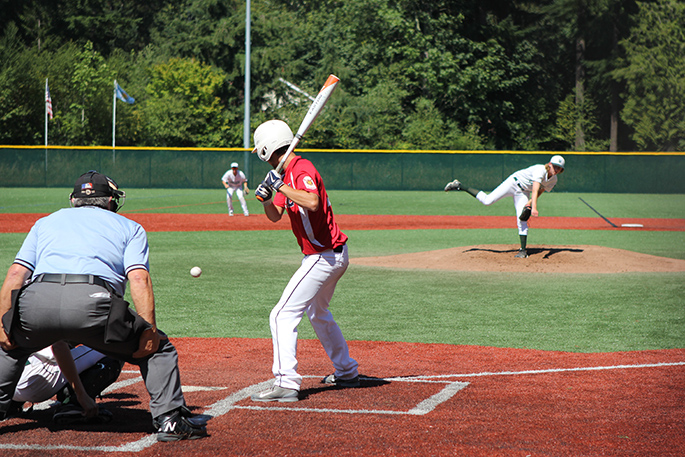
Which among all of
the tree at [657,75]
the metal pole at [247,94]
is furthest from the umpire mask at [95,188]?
the tree at [657,75]

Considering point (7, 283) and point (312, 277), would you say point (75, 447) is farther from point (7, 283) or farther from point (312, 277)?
point (312, 277)

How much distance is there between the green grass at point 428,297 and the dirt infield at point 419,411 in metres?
1.35

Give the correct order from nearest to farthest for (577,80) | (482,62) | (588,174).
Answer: (588,174) → (482,62) → (577,80)

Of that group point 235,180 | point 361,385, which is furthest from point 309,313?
point 235,180

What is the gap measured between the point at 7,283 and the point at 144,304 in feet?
2.53

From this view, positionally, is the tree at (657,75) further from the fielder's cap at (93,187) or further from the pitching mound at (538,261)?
the fielder's cap at (93,187)

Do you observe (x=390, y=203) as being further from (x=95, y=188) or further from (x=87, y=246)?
(x=87, y=246)

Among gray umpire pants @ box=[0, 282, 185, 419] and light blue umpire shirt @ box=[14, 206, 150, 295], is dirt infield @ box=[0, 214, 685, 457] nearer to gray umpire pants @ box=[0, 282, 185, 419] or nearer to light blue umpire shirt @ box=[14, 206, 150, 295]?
gray umpire pants @ box=[0, 282, 185, 419]

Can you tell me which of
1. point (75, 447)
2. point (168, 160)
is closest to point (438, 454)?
point (75, 447)

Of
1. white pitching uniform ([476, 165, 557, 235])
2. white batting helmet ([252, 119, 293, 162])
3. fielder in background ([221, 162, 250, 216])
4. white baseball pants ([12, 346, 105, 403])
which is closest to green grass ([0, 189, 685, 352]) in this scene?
white pitching uniform ([476, 165, 557, 235])

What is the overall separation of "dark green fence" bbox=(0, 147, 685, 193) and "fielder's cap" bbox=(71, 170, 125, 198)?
35487 millimetres

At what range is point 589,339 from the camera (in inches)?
338

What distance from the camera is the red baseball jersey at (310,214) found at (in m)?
5.63

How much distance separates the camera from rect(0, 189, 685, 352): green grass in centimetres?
891
